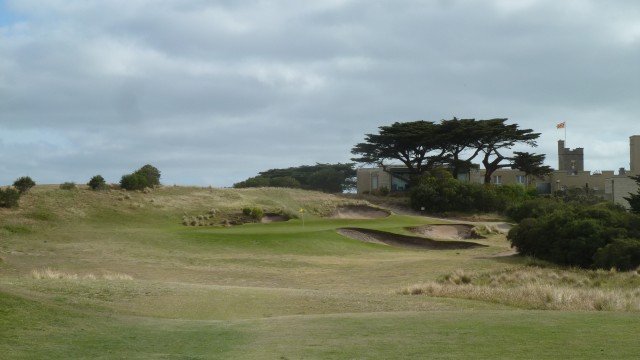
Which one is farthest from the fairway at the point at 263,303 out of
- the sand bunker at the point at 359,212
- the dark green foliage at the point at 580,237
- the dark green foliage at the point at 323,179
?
the dark green foliage at the point at 323,179

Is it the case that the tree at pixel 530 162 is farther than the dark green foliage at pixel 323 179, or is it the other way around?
the dark green foliage at pixel 323 179

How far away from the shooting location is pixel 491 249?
1828 inches

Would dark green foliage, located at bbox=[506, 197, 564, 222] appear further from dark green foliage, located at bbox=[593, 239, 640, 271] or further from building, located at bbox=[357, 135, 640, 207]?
building, located at bbox=[357, 135, 640, 207]

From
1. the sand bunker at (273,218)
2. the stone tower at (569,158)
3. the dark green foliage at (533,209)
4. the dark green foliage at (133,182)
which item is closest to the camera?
the dark green foliage at (533,209)

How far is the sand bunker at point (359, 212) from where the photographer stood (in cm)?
6856

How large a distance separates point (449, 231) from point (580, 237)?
64.3ft

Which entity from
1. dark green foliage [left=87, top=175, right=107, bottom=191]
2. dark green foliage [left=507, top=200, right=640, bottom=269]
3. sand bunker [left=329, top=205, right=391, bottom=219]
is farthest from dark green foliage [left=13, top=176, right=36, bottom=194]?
dark green foliage [left=507, top=200, right=640, bottom=269]

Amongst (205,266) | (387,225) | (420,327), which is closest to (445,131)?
(387,225)

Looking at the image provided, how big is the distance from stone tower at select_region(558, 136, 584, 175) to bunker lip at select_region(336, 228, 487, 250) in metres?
60.1

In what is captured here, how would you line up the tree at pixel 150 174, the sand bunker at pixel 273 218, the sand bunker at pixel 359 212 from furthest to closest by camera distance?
the sand bunker at pixel 359 212 < the tree at pixel 150 174 < the sand bunker at pixel 273 218

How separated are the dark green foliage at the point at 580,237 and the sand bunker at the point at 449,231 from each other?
13.1 metres

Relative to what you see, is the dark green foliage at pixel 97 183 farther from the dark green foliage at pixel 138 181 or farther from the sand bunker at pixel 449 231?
the sand bunker at pixel 449 231

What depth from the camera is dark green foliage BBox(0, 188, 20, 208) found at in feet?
158

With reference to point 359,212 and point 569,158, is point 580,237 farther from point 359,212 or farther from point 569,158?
point 569,158
